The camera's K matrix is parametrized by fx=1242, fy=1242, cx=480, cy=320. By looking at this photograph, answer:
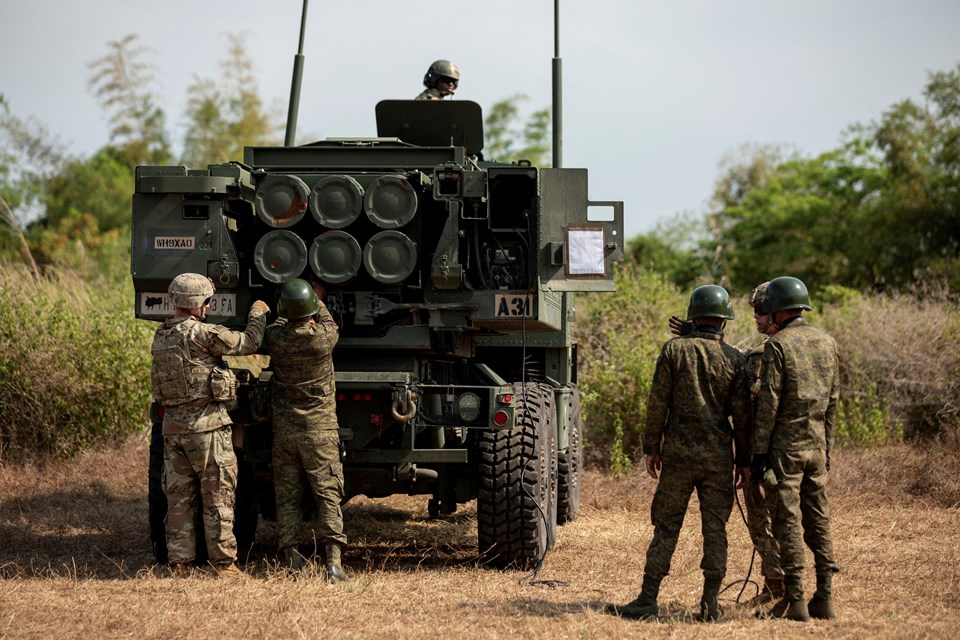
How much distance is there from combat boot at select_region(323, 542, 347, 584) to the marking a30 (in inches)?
69.2

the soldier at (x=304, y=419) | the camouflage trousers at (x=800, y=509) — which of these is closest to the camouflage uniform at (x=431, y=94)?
the soldier at (x=304, y=419)

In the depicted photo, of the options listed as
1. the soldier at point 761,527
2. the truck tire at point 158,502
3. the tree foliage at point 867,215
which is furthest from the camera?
the tree foliage at point 867,215

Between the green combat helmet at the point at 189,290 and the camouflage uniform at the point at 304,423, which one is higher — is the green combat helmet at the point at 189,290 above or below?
above

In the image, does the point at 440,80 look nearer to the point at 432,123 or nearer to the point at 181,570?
the point at 432,123

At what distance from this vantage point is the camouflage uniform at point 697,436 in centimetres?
636

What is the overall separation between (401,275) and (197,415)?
1.50 meters

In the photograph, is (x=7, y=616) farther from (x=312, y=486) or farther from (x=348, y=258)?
(x=348, y=258)

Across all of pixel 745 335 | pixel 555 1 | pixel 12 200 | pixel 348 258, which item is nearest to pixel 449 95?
pixel 555 1

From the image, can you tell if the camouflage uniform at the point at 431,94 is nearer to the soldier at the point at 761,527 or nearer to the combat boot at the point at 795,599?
the soldier at the point at 761,527

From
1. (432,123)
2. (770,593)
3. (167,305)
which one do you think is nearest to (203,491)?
(167,305)

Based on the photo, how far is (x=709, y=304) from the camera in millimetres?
6578

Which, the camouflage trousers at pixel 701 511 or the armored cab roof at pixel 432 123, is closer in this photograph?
the camouflage trousers at pixel 701 511

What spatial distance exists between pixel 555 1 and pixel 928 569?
17.8 ft

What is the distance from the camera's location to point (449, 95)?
10523mm
